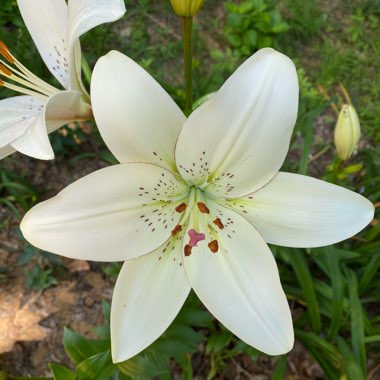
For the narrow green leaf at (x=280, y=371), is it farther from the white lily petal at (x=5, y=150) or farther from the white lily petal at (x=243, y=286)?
the white lily petal at (x=5, y=150)

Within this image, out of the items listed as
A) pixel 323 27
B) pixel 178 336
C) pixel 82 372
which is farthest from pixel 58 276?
pixel 323 27

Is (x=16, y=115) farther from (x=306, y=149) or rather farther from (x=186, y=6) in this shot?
(x=306, y=149)

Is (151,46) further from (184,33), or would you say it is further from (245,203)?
(245,203)

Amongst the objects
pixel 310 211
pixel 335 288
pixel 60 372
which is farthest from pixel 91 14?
pixel 335 288

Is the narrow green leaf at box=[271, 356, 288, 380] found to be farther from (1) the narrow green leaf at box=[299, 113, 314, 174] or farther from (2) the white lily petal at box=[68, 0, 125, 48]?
(2) the white lily petal at box=[68, 0, 125, 48]

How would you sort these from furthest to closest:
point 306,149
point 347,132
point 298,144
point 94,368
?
point 298,144 → point 306,149 → point 347,132 → point 94,368

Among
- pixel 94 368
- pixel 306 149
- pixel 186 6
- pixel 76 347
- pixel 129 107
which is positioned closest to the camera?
pixel 129 107

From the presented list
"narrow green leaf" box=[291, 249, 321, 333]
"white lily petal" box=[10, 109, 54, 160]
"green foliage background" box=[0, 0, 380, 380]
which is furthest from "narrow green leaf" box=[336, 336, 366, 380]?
"white lily petal" box=[10, 109, 54, 160]
